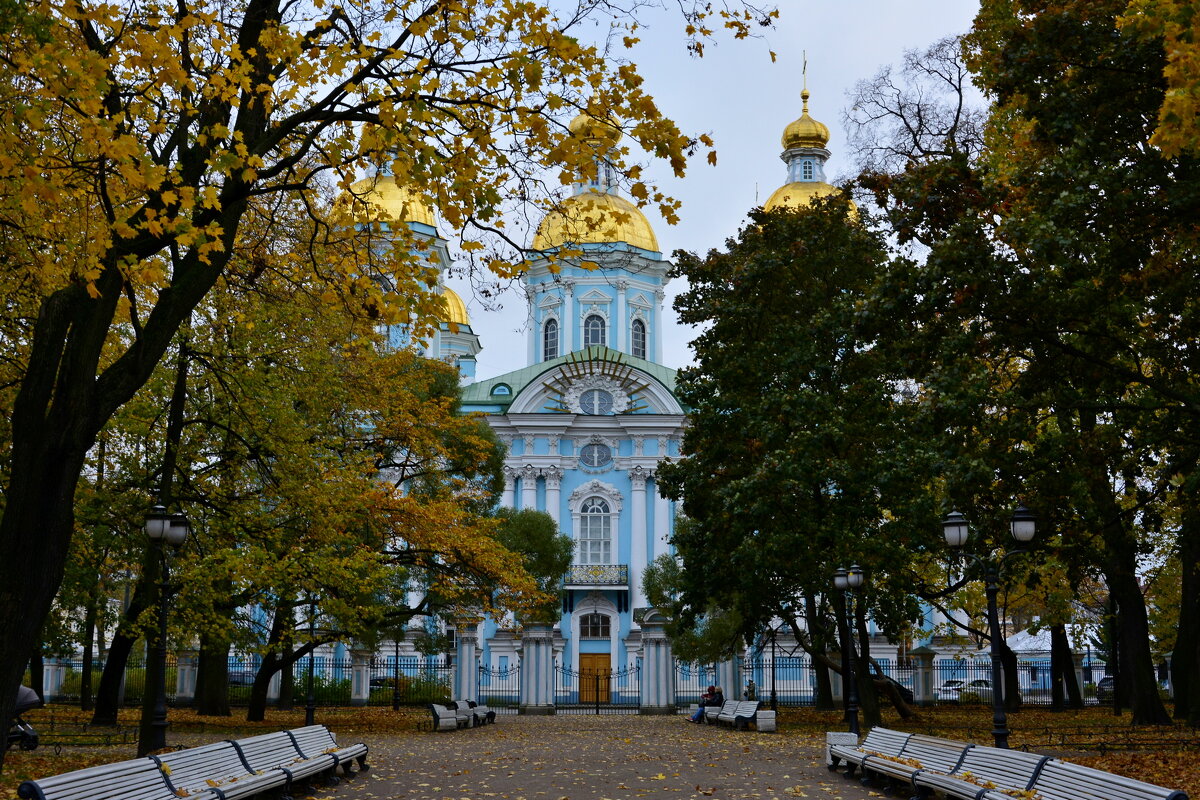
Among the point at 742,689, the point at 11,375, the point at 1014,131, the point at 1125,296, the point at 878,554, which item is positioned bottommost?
the point at 742,689

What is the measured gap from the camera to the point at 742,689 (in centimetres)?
3647

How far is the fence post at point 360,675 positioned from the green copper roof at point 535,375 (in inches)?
531

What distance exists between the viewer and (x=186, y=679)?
108 ft

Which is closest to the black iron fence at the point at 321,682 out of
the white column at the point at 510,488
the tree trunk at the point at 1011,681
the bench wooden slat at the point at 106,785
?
the white column at the point at 510,488

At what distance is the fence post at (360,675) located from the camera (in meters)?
34.8

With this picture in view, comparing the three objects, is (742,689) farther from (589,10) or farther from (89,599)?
(589,10)

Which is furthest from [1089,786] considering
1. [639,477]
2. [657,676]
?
[639,477]

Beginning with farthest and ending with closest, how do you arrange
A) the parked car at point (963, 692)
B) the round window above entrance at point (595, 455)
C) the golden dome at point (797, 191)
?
the golden dome at point (797, 191), the round window above entrance at point (595, 455), the parked car at point (963, 692)

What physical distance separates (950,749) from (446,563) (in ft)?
47.1

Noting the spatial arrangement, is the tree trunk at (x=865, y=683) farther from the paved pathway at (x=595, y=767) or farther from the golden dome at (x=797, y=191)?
the golden dome at (x=797, y=191)

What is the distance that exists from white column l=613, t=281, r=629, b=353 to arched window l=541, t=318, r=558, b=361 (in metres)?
2.73

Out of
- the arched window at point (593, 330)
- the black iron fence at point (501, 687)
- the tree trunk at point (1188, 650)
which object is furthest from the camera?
the arched window at point (593, 330)

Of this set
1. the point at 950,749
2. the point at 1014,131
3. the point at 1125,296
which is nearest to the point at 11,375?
the point at 950,749

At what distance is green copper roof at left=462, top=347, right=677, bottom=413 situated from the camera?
46.1 metres
